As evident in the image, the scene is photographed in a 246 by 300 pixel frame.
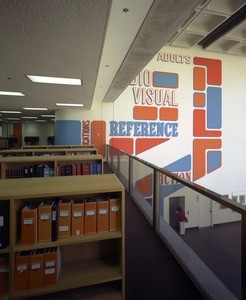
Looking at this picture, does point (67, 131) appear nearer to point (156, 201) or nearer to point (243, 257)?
point (156, 201)

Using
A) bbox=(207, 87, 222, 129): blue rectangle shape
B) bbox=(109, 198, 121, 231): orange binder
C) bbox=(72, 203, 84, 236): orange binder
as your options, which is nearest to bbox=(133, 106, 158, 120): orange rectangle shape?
bbox=(207, 87, 222, 129): blue rectangle shape

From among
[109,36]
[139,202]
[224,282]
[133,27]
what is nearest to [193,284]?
[224,282]

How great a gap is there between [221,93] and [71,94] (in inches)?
325

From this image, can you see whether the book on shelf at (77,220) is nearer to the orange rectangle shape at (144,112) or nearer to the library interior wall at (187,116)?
the library interior wall at (187,116)

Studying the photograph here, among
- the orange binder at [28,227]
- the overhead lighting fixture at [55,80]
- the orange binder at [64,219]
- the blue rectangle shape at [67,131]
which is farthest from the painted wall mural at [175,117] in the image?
the orange binder at [28,227]

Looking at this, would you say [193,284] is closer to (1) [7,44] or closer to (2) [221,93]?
(1) [7,44]

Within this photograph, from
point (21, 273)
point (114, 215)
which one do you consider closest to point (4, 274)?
→ point (21, 273)

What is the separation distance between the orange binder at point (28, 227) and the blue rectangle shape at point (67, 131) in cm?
784

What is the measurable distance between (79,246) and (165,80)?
9220 mm

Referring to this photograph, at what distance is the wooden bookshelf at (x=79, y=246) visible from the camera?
1529 millimetres

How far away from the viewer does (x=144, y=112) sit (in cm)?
967

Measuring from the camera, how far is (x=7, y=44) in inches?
97.0

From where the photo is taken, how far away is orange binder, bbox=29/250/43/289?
1567mm

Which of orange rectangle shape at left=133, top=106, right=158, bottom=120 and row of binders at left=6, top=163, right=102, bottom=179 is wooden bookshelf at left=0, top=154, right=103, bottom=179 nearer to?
row of binders at left=6, top=163, right=102, bottom=179
